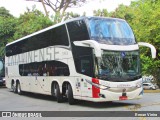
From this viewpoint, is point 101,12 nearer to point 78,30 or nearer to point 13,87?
point 13,87

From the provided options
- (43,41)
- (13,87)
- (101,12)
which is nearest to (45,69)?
(43,41)

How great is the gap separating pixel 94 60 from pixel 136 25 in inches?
806

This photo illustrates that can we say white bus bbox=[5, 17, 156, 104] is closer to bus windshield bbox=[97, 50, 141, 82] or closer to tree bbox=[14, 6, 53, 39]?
bus windshield bbox=[97, 50, 141, 82]

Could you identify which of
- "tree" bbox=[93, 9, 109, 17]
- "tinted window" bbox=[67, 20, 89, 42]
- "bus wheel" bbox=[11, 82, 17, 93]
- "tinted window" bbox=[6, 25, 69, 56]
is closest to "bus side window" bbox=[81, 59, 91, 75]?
"tinted window" bbox=[67, 20, 89, 42]

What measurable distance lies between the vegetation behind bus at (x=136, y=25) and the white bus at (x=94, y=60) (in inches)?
608

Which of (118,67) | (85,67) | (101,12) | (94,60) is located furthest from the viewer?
(101,12)

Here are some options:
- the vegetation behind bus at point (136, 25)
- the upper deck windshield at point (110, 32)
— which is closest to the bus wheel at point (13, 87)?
the vegetation behind bus at point (136, 25)

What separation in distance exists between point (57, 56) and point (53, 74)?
1101mm

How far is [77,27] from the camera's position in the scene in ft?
51.8

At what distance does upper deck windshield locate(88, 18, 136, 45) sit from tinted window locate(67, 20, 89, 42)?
0.29 metres

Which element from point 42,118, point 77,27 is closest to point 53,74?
point 77,27

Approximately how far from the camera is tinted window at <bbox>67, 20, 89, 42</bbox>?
15.2 meters

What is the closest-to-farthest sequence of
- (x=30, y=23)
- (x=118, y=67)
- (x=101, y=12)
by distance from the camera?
1. (x=118, y=67)
2. (x=30, y=23)
3. (x=101, y=12)

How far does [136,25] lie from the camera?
3412cm
